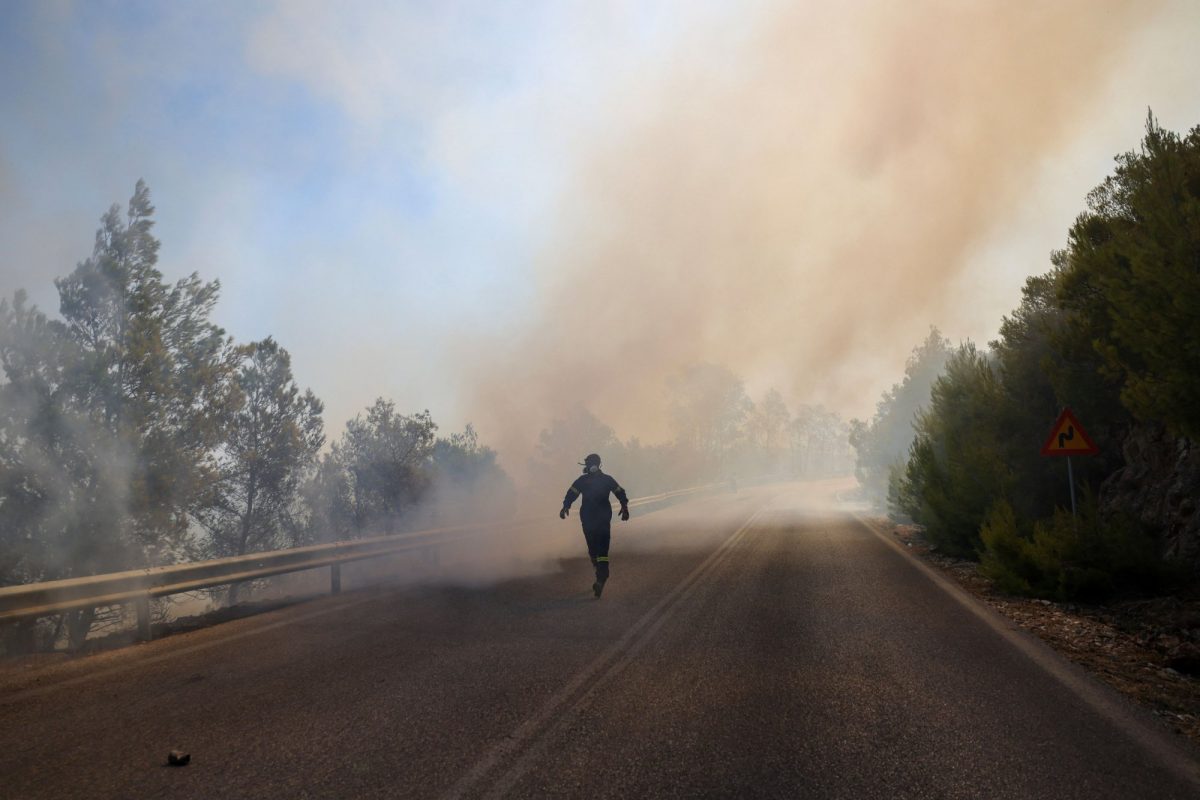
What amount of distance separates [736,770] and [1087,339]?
1022cm

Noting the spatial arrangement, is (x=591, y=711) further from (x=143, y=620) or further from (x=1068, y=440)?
(x=1068, y=440)

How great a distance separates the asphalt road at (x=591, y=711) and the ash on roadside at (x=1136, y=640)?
348 mm

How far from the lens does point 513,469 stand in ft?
197

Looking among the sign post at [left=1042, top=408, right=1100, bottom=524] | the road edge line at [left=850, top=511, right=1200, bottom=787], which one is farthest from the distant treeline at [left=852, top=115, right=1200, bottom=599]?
the road edge line at [left=850, top=511, right=1200, bottom=787]

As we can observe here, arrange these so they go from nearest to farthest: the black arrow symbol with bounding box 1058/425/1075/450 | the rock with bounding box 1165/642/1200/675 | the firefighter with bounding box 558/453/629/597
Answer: the rock with bounding box 1165/642/1200/675
the black arrow symbol with bounding box 1058/425/1075/450
the firefighter with bounding box 558/453/629/597

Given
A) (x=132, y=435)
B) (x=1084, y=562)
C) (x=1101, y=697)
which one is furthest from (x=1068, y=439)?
(x=132, y=435)

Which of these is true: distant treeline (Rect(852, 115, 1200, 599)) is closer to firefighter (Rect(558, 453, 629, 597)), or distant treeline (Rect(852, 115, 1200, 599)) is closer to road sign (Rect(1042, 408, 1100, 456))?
road sign (Rect(1042, 408, 1100, 456))

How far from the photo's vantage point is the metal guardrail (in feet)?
21.2

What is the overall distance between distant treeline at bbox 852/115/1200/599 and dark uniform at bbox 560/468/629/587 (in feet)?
19.2

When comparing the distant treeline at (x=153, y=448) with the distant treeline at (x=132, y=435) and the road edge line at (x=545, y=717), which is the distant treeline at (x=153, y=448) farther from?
the road edge line at (x=545, y=717)

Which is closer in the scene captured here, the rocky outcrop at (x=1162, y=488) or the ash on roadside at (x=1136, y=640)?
the ash on roadside at (x=1136, y=640)

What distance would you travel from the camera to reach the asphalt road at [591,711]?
3451 mm

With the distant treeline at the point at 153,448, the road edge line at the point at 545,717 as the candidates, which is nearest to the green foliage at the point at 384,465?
the distant treeline at the point at 153,448

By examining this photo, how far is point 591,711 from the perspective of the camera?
14.6 feet
